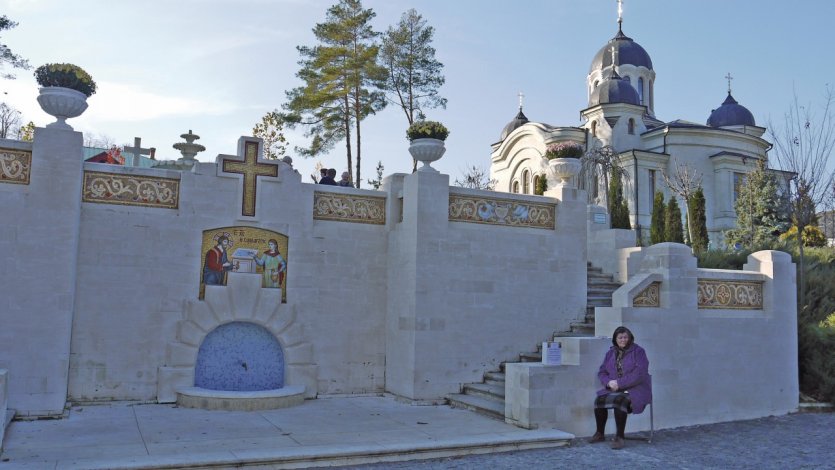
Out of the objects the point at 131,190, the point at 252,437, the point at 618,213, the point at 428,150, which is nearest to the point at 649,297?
the point at 428,150

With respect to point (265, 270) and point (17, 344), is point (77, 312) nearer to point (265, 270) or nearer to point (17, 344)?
point (17, 344)

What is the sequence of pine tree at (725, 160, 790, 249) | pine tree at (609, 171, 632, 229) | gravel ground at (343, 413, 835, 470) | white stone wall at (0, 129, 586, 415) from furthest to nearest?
1. pine tree at (725, 160, 790, 249)
2. pine tree at (609, 171, 632, 229)
3. white stone wall at (0, 129, 586, 415)
4. gravel ground at (343, 413, 835, 470)

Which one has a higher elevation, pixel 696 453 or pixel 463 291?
pixel 463 291

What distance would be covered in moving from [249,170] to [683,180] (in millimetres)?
24144

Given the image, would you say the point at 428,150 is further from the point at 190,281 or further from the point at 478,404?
the point at 190,281

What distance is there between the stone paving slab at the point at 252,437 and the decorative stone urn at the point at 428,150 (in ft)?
12.4

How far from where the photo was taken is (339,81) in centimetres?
2470

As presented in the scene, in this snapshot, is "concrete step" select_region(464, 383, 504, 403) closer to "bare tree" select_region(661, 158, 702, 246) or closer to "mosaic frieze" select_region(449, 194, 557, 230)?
"mosaic frieze" select_region(449, 194, 557, 230)

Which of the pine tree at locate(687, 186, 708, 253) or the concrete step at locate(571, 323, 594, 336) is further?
the pine tree at locate(687, 186, 708, 253)

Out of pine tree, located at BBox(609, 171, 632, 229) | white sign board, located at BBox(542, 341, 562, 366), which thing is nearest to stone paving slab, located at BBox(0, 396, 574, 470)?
white sign board, located at BBox(542, 341, 562, 366)

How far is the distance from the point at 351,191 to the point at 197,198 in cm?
232

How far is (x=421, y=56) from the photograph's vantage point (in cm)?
2642

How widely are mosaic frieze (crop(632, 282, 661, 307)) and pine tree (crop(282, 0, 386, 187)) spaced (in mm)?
16746

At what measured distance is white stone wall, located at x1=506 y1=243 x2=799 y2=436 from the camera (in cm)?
839
